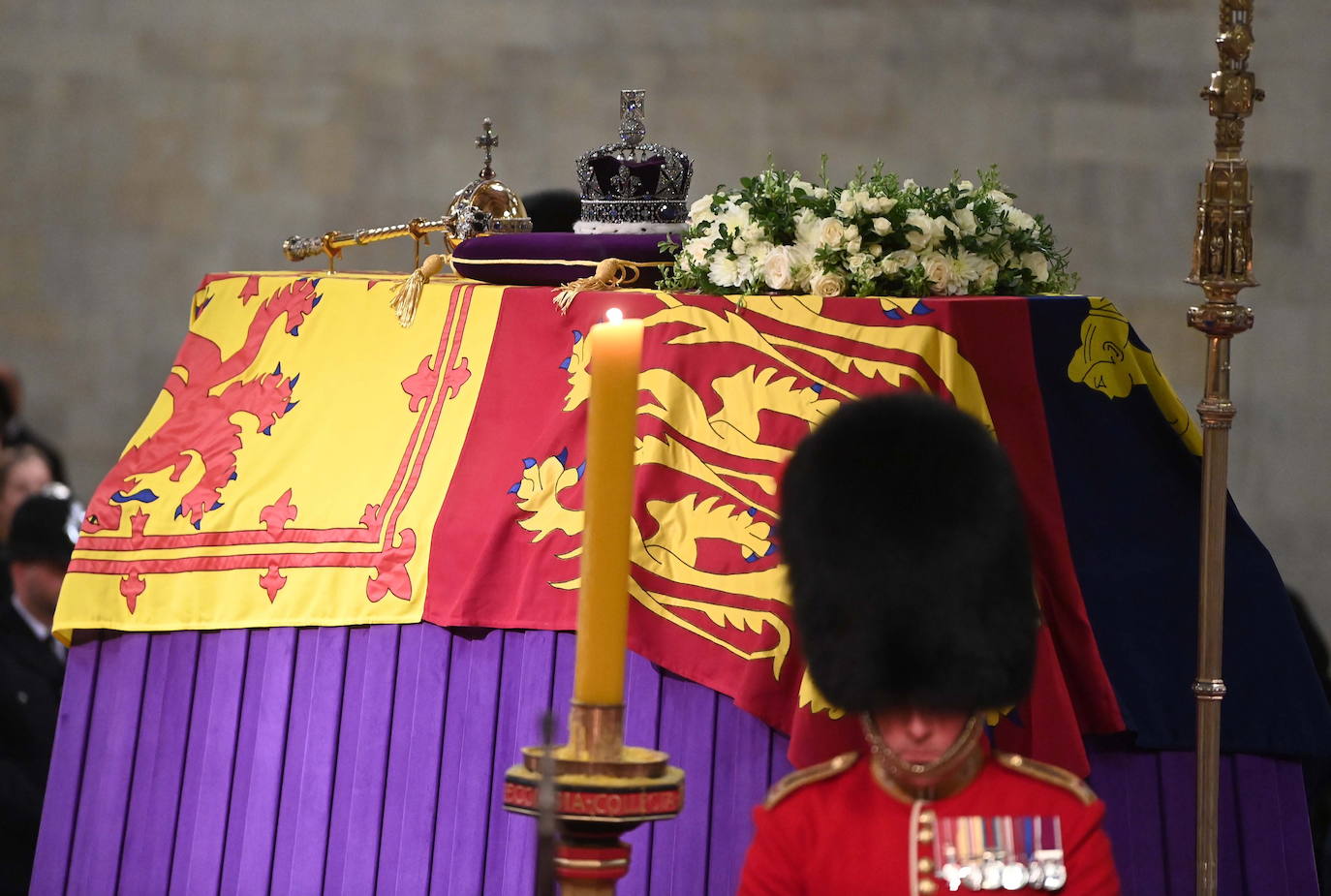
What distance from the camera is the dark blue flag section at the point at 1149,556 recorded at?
11.4 ft

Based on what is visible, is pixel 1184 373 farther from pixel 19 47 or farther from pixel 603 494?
pixel 603 494

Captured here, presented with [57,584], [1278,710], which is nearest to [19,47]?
[57,584]

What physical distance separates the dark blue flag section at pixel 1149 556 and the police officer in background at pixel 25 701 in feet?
6.60

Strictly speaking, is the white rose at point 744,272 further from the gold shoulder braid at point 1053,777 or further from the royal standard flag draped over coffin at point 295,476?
the gold shoulder braid at point 1053,777

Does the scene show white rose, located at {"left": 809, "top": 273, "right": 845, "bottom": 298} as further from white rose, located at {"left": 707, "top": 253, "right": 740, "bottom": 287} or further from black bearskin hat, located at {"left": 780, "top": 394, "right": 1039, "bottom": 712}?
black bearskin hat, located at {"left": 780, "top": 394, "right": 1039, "bottom": 712}

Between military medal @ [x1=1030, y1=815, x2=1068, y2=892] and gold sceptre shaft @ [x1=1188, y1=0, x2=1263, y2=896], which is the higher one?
gold sceptre shaft @ [x1=1188, y1=0, x2=1263, y2=896]

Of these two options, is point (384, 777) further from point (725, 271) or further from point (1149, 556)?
point (1149, 556)

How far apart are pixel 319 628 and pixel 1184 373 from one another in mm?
3747

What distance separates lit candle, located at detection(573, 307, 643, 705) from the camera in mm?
1865

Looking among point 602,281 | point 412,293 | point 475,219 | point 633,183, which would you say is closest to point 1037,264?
point 602,281

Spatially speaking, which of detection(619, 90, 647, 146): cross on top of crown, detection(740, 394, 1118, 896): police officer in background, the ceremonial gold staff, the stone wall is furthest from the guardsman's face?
the stone wall

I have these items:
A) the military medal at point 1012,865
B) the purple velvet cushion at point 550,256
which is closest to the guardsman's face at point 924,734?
the military medal at point 1012,865

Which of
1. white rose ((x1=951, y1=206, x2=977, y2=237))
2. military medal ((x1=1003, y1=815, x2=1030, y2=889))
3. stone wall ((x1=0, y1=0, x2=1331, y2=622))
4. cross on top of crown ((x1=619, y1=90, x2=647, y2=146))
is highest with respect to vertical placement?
stone wall ((x1=0, y1=0, x2=1331, y2=622))

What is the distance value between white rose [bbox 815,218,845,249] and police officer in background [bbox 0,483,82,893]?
5.75 ft
